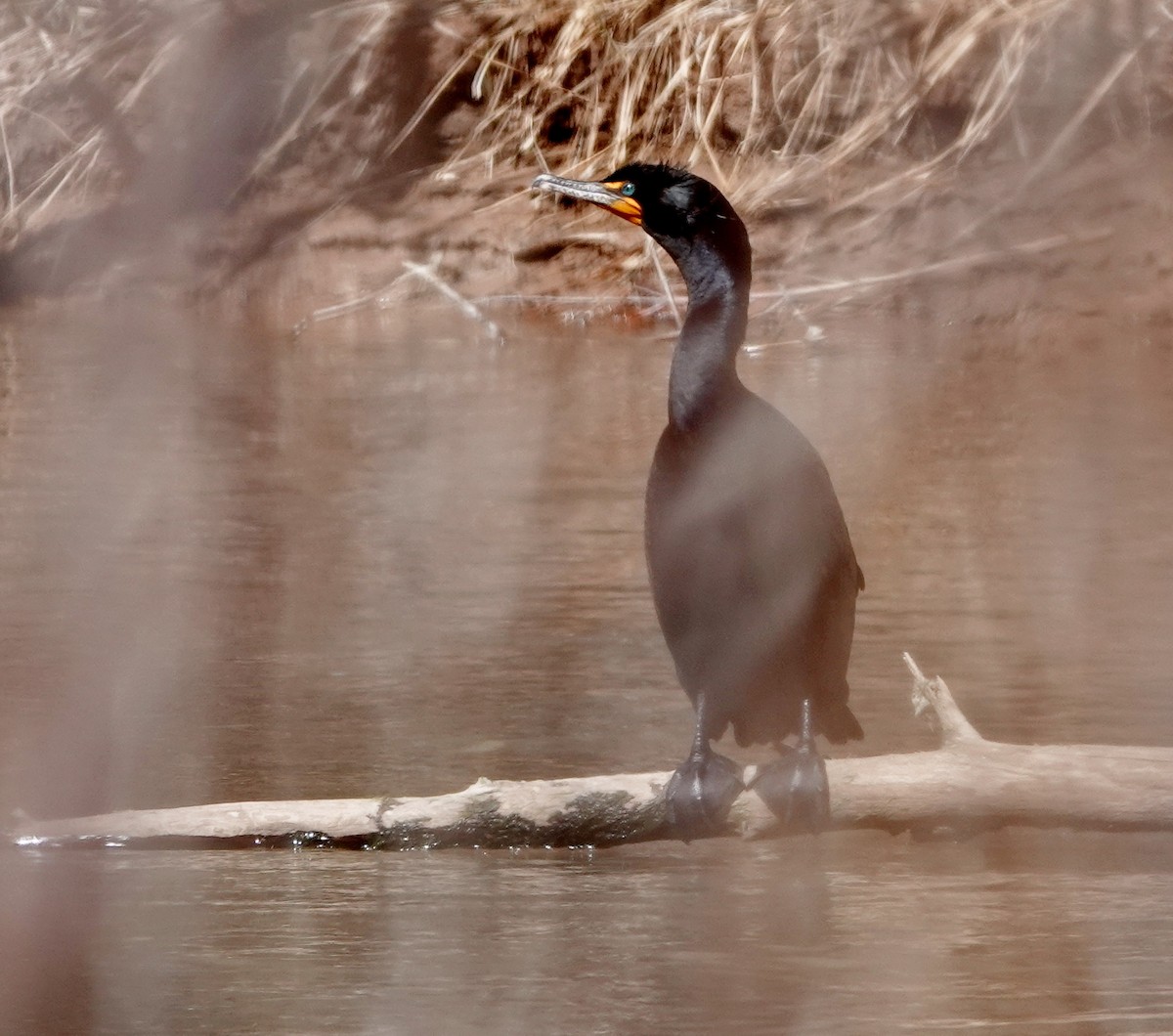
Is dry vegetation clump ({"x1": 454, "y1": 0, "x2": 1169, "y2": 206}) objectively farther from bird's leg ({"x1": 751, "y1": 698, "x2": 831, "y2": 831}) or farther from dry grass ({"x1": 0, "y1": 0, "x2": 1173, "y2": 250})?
bird's leg ({"x1": 751, "y1": 698, "x2": 831, "y2": 831})

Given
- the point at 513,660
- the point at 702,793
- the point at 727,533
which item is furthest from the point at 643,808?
the point at 513,660

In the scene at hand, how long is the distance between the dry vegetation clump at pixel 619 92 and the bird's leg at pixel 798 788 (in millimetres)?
3064

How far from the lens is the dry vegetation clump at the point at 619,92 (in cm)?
→ 573

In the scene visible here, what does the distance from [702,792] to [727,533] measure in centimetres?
28

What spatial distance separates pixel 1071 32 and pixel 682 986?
4029 mm

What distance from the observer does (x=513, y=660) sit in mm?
3418

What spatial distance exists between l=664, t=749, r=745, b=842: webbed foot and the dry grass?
10.2 ft

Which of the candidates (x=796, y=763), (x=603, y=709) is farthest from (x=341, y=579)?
(x=796, y=763)

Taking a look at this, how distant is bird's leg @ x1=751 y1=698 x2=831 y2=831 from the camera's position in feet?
7.34

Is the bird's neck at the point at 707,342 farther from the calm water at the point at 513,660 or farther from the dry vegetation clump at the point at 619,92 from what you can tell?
the dry vegetation clump at the point at 619,92

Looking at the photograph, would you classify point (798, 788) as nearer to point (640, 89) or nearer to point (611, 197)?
point (611, 197)

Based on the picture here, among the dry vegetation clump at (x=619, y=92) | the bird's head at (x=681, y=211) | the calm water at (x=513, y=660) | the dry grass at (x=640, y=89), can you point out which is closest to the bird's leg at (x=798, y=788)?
the calm water at (x=513, y=660)

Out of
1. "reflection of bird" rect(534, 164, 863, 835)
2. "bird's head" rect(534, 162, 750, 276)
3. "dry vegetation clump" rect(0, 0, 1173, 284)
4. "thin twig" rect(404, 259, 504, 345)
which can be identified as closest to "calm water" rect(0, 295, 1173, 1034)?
"thin twig" rect(404, 259, 504, 345)

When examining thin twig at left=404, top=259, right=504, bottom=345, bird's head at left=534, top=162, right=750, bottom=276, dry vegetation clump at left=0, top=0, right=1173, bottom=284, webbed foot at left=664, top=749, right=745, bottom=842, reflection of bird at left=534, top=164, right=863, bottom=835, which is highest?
dry vegetation clump at left=0, top=0, right=1173, bottom=284
